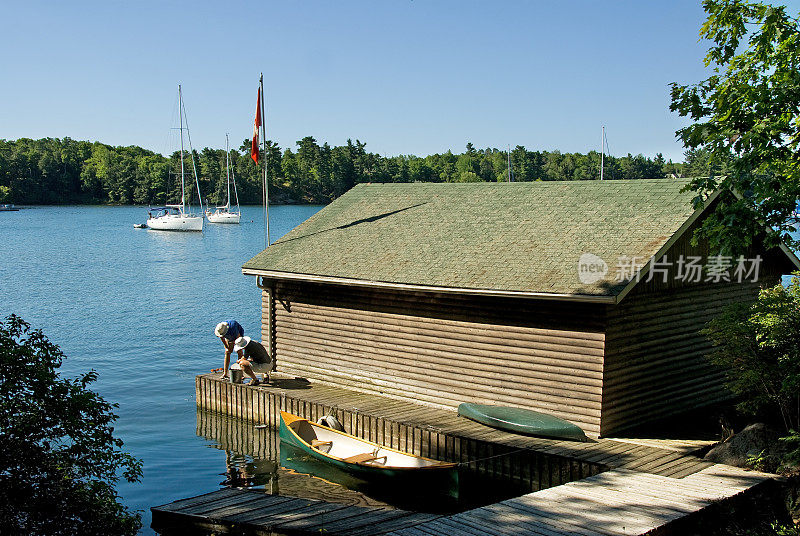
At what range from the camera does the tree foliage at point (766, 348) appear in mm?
13453

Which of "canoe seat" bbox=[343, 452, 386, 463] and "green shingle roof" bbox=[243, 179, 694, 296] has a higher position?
"green shingle roof" bbox=[243, 179, 694, 296]

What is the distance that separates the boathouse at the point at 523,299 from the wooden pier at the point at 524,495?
3.80 ft

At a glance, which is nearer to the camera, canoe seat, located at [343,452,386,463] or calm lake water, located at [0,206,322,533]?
canoe seat, located at [343,452,386,463]

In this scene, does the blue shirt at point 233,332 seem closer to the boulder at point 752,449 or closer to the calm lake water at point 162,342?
the calm lake water at point 162,342

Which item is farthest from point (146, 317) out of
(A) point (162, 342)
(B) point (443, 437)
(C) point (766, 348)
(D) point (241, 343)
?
(C) point (766, 348)

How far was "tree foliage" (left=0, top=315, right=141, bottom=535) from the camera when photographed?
26.0 feet

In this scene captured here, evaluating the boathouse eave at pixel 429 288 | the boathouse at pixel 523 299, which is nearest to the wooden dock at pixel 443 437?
the boathouse at pixel 523 299

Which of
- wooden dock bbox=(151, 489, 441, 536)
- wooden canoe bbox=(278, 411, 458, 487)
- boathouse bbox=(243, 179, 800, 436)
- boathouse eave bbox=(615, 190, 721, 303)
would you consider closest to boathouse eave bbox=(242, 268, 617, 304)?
boathouse bbox=(243, 179, 800, 436)

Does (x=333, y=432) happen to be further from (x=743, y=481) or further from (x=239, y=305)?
(x=239, y=305)

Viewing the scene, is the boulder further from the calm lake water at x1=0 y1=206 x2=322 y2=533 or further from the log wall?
the calm lake water at x1=0 y1=206 x2=322 y2=533

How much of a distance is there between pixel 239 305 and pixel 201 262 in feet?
89.2

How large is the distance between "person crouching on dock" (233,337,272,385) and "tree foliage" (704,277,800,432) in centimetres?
1092

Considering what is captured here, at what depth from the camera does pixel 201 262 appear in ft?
231

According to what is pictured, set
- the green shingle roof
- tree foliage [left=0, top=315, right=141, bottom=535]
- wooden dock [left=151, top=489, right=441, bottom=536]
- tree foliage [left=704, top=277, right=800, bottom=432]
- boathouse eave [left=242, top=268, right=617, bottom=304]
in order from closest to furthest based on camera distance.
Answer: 1. tree foliage [left=0, top=315, right=141, bottom=535]
2. wooden dock [left=151, top=489, right=441, bottom=536]
3. tree foliage [left=704, top=277, right=800, bottom=432]
4. boathouse eave [left=242, top=268, right=617, bottom=304]
5. the green shingle roof
